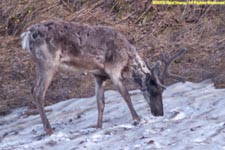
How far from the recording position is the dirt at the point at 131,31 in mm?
12303

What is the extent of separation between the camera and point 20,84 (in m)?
12.2

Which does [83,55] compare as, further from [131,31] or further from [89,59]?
[131,31]

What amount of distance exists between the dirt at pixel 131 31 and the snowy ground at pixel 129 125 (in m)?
1.21

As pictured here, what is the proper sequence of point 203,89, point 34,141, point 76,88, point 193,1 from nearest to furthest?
1. point 34,141
2. point 203,89
3. point 76,88
4. point 193,1

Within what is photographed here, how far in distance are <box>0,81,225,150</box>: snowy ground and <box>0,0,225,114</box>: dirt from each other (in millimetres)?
1215

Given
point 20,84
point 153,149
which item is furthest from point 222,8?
point 153,149

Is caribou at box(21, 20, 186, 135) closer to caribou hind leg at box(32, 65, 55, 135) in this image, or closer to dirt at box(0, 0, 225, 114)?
caribou hind leg at box(32, 65, 55, 135)

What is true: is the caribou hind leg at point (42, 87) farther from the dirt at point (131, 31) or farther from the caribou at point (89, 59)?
the dirt at point (131, 31)

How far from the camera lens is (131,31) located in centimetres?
1430

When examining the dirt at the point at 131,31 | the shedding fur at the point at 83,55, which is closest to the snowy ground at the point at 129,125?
the shedding fur at the point at 83,55

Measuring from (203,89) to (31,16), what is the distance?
480 cm

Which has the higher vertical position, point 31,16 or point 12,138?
point 31,16

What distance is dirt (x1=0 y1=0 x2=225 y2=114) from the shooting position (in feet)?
40.4

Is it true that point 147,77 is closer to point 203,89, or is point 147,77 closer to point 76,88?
point 203,89
